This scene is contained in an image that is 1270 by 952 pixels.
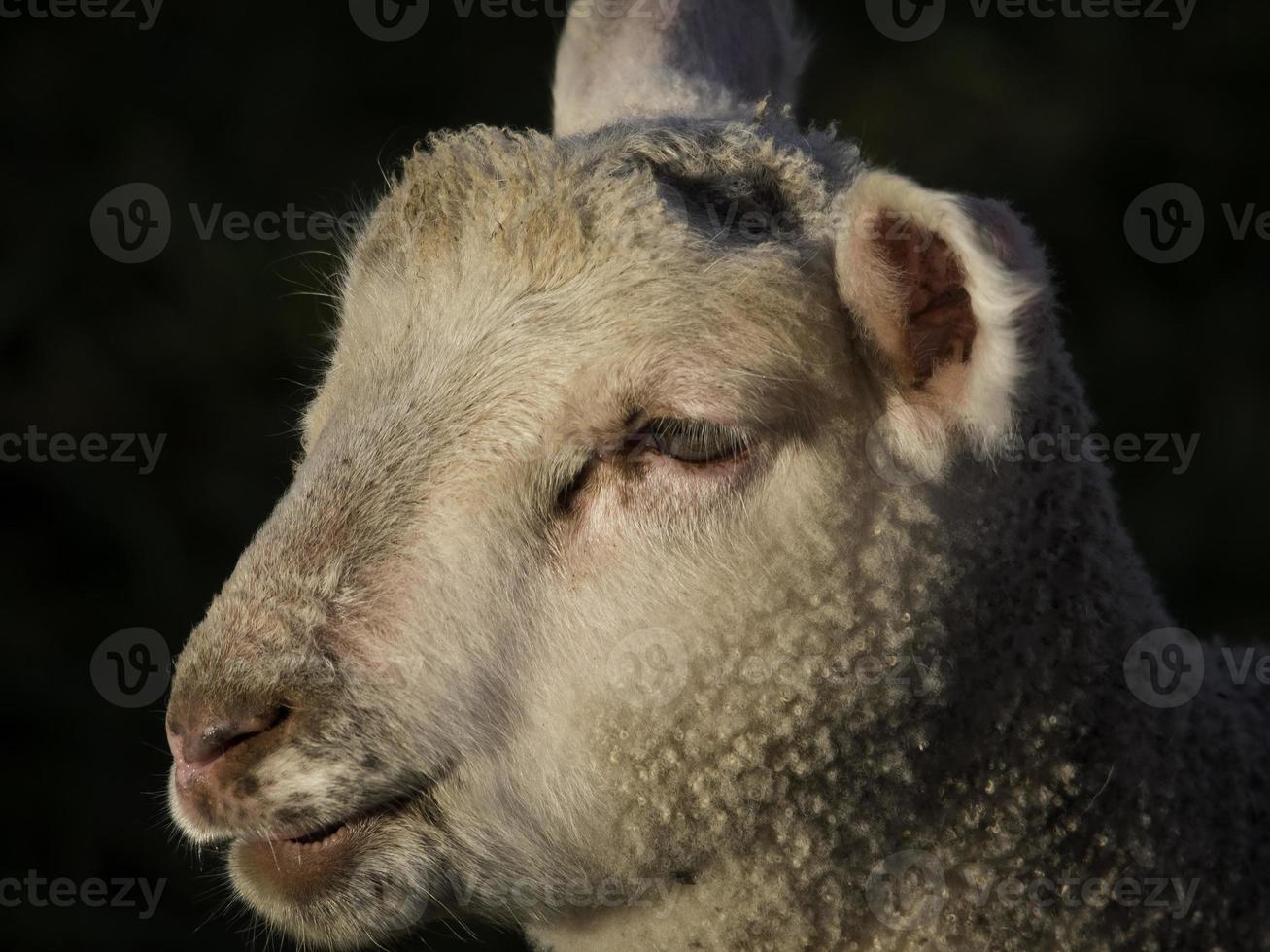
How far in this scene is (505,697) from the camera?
227 cm

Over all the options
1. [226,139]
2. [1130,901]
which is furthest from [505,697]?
[226,139]

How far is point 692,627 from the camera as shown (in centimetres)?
225

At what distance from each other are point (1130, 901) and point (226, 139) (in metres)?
7.59

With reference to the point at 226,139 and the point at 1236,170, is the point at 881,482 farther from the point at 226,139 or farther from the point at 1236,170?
the point at 1236,170

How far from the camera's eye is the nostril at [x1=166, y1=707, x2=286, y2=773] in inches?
85.5
